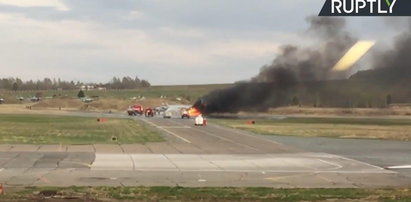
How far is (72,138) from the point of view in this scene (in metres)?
38.6

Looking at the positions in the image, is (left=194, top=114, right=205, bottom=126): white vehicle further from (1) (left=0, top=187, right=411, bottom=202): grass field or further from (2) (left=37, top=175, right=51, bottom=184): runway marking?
(1) (left=0, top=187, right=411, bottom=202): grass field

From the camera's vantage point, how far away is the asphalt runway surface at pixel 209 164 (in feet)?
62.3

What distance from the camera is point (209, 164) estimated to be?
961 inches

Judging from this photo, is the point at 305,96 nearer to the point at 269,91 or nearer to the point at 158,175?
the point at 269,91

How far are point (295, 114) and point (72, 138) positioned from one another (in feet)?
186

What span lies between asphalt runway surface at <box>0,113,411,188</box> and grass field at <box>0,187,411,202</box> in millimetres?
1630

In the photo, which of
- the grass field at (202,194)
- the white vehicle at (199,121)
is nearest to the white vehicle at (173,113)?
the white vehicle at (199,121)

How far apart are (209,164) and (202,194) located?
8.97m

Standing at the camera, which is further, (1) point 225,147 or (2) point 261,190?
(1) point 225,147

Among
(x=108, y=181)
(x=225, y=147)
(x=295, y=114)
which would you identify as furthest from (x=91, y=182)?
(x=295, y=114)

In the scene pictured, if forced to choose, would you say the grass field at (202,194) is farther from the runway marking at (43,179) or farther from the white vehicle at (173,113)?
the white vehicle at (173,113)

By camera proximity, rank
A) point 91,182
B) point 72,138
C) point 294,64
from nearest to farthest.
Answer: point 91,182
point 72,138
point 294,64

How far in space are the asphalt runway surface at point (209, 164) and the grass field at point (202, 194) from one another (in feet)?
5.35

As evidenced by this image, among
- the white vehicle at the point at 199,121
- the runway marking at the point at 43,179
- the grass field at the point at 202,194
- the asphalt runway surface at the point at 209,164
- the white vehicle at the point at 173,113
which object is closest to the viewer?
the grass field at the point at 202,194
